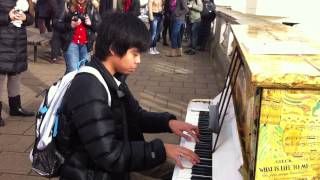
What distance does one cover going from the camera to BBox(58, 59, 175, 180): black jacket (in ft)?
6.82

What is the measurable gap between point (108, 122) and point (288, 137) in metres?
0.83

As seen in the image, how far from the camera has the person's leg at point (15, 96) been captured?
549 cm

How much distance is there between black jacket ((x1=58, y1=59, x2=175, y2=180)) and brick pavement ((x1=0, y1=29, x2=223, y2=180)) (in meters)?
2.05

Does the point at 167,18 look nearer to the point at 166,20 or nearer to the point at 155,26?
the point at 166,20

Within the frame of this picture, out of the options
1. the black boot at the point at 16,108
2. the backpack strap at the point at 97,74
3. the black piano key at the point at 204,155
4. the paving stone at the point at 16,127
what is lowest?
the paving stone at the point at 16,127

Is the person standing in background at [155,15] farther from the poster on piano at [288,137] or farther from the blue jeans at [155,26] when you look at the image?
the poster on piano at [288,137]

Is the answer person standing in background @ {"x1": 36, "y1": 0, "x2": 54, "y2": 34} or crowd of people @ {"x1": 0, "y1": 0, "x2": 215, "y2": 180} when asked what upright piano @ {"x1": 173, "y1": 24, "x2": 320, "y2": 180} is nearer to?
crowd of people @ {"x1": 0, "y1": 0, "x2": 215, "y2": 180}

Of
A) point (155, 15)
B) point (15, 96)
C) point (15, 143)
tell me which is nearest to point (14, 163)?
point (15, 143)

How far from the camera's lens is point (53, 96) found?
2299mm

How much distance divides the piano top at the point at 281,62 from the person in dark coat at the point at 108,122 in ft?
1.90

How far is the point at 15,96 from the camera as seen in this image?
220 inches

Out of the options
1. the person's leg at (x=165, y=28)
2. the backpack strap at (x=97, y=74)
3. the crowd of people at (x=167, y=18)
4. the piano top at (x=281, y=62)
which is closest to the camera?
the piano top at (x=281, y=62)

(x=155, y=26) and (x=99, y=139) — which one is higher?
(x=99, y=139)

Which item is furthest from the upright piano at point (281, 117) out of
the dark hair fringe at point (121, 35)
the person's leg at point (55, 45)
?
the person's leg at point (55, 45)
